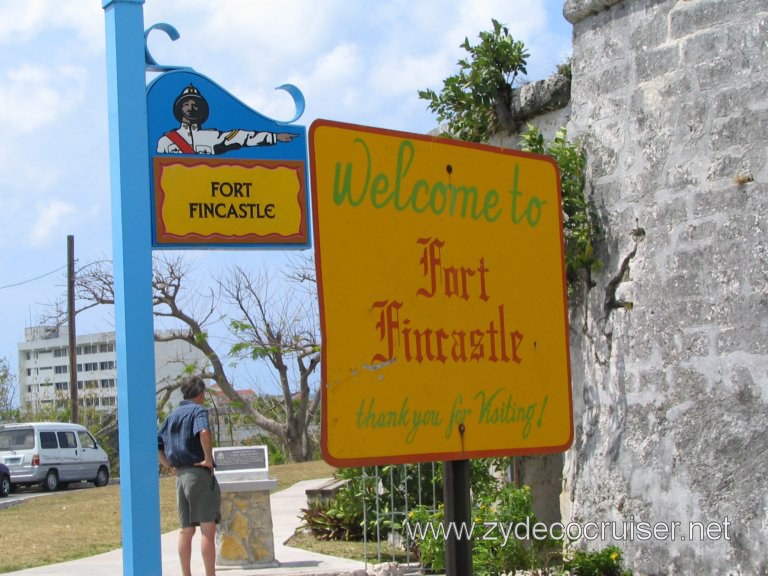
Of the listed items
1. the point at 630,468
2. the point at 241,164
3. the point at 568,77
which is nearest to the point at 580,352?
the point at 630,468

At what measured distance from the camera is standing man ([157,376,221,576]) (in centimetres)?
719

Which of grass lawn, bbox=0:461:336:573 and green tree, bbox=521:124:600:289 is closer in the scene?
green tree, bbox=521:124:600:289

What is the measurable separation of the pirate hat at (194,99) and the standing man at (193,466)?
1.84 m

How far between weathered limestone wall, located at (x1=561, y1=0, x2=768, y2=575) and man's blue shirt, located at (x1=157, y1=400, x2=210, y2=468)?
100 inches

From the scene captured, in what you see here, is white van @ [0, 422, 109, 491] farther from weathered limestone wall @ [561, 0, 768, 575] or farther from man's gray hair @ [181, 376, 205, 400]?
weathered limestone wall @ [561, 0, 768, 575]

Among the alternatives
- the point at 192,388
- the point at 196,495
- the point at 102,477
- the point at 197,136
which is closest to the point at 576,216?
the point at 197,136

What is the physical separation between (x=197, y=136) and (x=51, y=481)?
18145 millimetres

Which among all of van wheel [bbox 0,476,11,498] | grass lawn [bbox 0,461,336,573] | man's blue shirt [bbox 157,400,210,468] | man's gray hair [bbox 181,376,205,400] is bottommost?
van wheel [bbox 0,476,11,498]

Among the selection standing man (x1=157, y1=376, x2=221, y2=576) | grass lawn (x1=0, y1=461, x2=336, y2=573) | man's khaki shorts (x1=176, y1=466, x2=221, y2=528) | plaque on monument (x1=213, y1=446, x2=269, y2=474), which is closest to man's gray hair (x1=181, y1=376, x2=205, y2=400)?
standing man (x1=157, y1=376, x2=221, y2=576)

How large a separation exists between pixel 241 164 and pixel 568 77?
2.34m

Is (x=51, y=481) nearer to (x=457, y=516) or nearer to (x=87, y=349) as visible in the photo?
(x=457, y=516)

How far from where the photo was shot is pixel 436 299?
8.07 feet

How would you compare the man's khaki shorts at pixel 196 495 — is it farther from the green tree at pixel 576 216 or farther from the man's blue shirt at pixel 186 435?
the green tree at pixel 576 216

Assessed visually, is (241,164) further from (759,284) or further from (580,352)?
(759,284)
